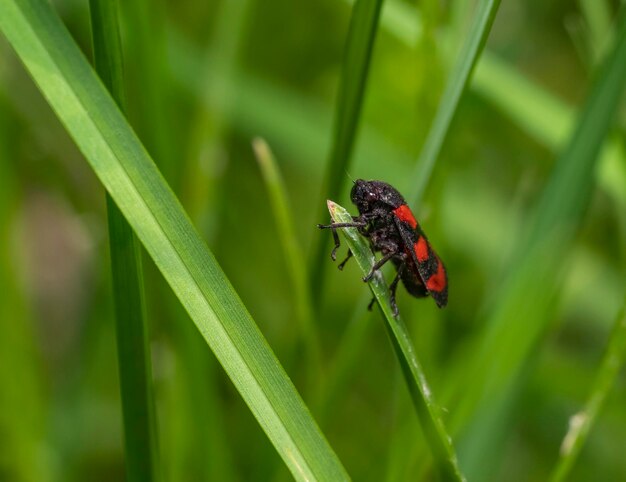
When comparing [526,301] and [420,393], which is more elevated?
[420,393]

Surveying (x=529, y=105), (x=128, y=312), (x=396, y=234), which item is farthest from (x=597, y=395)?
(x=529, y=105)

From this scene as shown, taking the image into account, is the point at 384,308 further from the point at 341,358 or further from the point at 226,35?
the point at 226,35

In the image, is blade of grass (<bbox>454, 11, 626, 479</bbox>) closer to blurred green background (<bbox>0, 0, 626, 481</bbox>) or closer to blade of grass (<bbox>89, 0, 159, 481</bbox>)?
blurred green background (<bbox>0, 0, 626, 481</bbox>)

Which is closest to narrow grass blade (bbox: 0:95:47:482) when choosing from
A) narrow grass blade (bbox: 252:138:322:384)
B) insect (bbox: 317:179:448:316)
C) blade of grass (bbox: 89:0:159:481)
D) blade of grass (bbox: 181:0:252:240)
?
blade of grass (bbox: 181:0:252:240)

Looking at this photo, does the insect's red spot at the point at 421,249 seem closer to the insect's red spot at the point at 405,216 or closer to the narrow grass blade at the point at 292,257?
the insect's red spot at the point at 405,216

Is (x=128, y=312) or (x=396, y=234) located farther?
(x=396, y=234)

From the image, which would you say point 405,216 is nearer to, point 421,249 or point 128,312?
point 421,249
